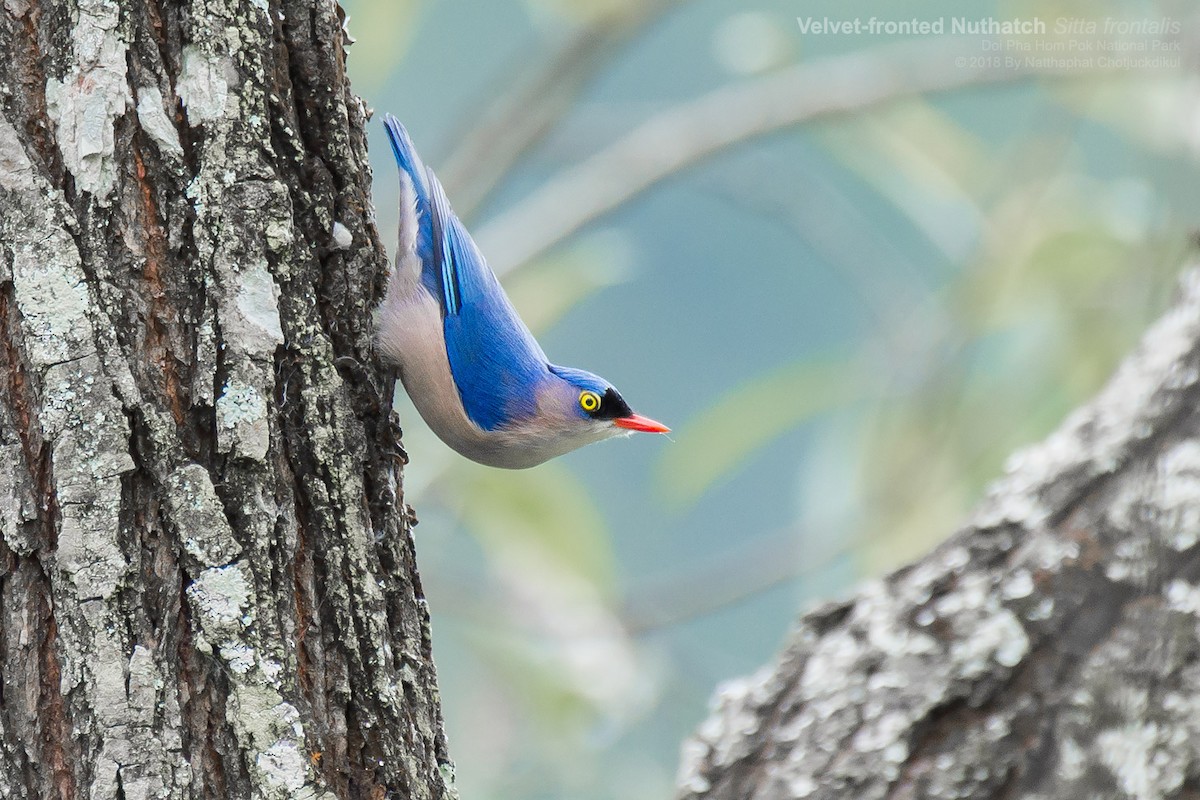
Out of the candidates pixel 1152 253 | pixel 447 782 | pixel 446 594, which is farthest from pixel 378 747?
pixel 446 594

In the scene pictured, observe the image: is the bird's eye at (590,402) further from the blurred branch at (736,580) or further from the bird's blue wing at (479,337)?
the blurred branch at (736,580)

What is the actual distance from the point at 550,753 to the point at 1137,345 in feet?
11.9

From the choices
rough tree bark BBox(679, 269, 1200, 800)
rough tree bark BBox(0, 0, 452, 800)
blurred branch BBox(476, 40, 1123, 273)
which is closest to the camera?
rough tree bark BBox(0, 0, 452, 800)

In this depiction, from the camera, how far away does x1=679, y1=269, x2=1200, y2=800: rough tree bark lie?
1.87 meters

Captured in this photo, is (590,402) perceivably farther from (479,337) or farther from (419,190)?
(419,190)

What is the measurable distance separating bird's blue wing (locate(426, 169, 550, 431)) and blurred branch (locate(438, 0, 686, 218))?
2.14 m

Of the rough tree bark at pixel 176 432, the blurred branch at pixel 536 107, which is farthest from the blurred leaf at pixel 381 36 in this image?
the rough tree bark at pixel 176 432

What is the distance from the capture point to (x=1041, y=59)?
462 cm

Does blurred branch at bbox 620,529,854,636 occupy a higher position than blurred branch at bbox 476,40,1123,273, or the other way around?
blurred branch at bbox 476,40,1123,273

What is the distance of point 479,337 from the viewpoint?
108 inches

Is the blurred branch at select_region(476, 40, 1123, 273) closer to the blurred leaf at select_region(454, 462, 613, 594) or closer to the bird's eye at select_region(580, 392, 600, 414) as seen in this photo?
the blurred leaf at select_region(454, 462, 613, 594)

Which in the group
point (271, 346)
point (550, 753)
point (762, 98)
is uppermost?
point (762, 98)

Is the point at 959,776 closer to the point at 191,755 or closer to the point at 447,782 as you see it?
the point at 447,782

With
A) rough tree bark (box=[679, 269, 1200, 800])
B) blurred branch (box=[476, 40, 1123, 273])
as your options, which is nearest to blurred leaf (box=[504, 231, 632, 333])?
blurred branch (box=[476, 40, 1123, 273])
